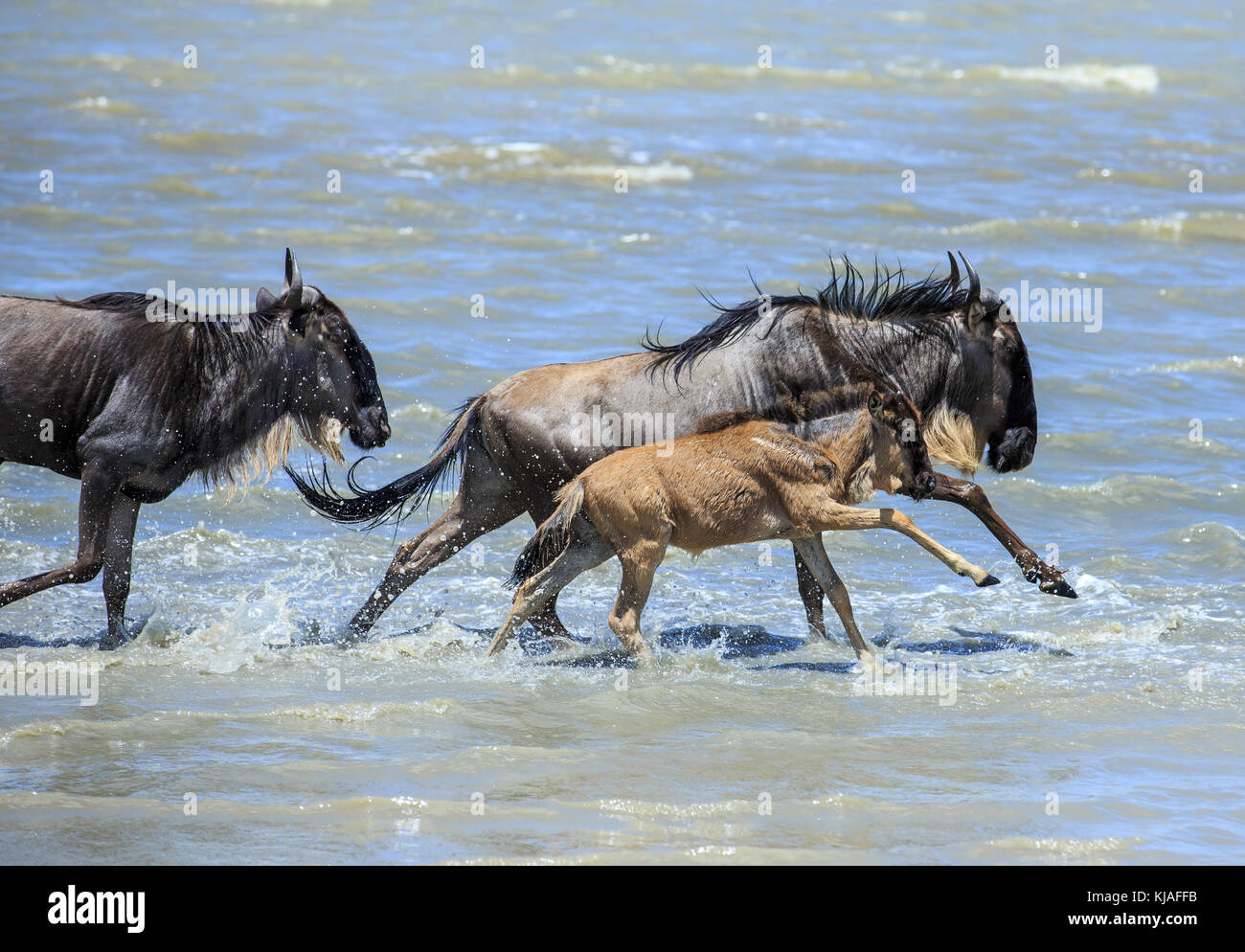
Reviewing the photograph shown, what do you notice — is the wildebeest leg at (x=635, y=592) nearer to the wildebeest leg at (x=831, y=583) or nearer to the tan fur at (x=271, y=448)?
the wildebeest leg at (x=831, y=583)

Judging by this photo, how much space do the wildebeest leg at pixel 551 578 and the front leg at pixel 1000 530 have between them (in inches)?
71.5

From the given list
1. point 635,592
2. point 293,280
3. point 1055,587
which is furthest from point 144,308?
point 1055,587

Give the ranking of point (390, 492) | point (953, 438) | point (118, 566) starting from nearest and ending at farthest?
point (118, 566), point (953, 438), point (390, 492)

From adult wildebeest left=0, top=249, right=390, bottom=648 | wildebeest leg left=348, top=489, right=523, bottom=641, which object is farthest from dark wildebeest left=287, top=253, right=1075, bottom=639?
adult wildebeest left=0, top=249, right=390, bottom=648

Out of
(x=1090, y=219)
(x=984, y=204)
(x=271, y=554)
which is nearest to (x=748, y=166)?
(x=984, y=204)

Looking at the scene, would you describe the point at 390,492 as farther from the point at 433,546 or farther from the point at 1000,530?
the point at 1000,530

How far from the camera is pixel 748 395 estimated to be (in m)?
8.34

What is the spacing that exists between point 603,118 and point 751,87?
4.47m

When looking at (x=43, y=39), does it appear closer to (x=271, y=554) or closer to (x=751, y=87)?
(x=751, y=87)

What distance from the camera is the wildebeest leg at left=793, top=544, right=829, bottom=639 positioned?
8.54 metres

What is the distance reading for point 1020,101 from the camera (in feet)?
89.8

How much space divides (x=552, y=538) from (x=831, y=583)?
4.67ft

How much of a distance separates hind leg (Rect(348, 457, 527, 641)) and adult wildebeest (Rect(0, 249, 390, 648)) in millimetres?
626

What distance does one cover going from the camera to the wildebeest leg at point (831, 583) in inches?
305
